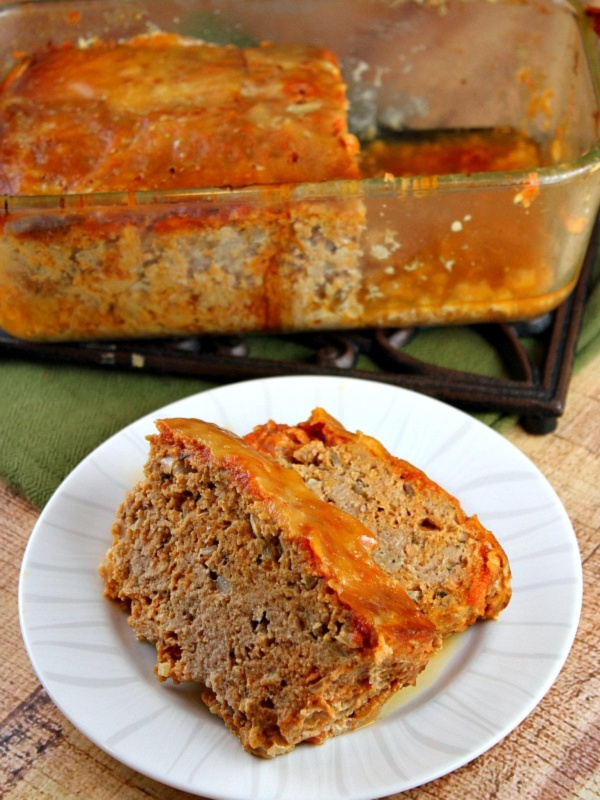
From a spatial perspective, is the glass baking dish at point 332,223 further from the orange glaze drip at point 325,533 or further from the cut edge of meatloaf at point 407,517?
the orange glaze drip at point 325,533

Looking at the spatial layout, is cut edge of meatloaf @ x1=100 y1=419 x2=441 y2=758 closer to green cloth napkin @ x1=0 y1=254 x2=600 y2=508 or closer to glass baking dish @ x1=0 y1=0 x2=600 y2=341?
green cloth napkin @ x1=0 y1=254 x2=600 y2=508

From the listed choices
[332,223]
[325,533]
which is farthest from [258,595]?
[332,223]

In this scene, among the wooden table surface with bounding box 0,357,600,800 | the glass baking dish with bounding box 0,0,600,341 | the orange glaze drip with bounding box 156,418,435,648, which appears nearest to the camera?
the orange glaze drip with bounding box 156,418,435,648

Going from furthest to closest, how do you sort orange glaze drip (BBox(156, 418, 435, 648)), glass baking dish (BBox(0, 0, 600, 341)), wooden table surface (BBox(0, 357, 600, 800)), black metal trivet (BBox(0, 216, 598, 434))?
black metal trivet (BBox(0, 216, 598, 434)) → glass baking dish (BBox(0, 0, 600, 341)) → wooden table surface (BBox(0, 357, 600, 800)) → orange glaze drip (BBox(156, 418, 435, 648))

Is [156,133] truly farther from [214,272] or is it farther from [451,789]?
[451,789]

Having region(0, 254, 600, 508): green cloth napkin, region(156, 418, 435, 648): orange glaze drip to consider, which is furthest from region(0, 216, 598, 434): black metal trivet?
region(156, 418, 435, 648): orange glaze drip

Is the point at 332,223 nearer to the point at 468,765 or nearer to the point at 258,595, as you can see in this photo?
the point at 258,595

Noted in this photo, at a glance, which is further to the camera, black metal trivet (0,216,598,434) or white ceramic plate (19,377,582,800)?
black metal trivet (0,216,598,434)
